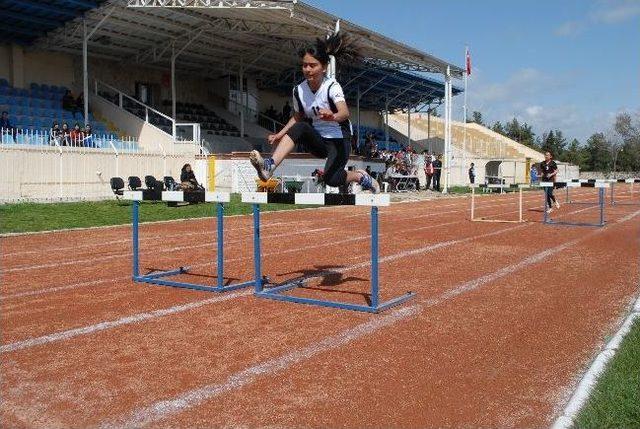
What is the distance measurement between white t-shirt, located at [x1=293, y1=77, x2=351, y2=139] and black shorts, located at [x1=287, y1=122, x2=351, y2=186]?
0.22 feet

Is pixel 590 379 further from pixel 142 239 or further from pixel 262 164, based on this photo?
pixel 142 239

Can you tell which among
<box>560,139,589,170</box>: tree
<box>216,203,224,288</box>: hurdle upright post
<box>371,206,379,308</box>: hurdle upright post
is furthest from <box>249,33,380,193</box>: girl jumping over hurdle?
<box>560,139,589,170</box>: tree

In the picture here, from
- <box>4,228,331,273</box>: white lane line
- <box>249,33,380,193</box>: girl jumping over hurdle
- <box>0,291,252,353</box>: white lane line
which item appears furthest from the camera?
<box>4,228,331,273</box>: white lane line

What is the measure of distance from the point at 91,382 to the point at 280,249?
671cm

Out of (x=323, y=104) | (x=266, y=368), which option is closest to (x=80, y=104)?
(x=323, y=104)

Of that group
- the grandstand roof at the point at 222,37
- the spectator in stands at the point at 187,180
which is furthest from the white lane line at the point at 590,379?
the grandstand roof at the point at 222,37

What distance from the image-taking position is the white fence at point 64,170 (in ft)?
64.2

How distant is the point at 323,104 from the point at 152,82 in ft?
108

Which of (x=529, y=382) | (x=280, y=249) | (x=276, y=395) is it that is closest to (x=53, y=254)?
(x=280, y=249)

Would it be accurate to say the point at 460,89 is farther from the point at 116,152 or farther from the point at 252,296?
the point at 252,296

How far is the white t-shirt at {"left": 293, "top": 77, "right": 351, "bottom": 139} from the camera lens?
579 cm

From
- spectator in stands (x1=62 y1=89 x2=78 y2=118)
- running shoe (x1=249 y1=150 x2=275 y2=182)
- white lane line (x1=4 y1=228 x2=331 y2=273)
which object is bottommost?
white lane line (x1=4 y1=228 x2=331 y2=273)

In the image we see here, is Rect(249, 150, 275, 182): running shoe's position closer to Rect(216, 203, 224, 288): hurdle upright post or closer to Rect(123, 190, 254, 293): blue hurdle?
Rect(123, 190, 254, 293): blue hurdle

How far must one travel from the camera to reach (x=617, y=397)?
3.49 metres
